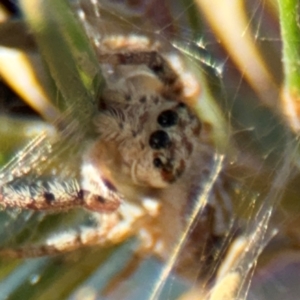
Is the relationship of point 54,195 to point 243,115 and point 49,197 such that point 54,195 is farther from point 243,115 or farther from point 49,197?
point 243,115

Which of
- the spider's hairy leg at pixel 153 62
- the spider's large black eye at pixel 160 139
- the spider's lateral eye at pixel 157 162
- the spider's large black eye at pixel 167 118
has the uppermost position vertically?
the spider's hairy leg at pixel 153 62

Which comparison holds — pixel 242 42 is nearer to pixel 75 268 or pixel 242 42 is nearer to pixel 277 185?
pixel 277 185

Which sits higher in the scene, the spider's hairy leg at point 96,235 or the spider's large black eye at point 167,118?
the spider's large black eye at point 167,118

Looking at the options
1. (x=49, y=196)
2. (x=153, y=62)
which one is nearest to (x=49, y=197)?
(x=49, y=196)

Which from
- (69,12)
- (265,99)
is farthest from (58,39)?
(265,99)

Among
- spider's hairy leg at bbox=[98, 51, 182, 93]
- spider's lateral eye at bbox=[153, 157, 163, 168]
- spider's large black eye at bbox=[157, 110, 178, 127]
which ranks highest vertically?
spider's hairy leg at bbox=[98, 51, 182, 93]
